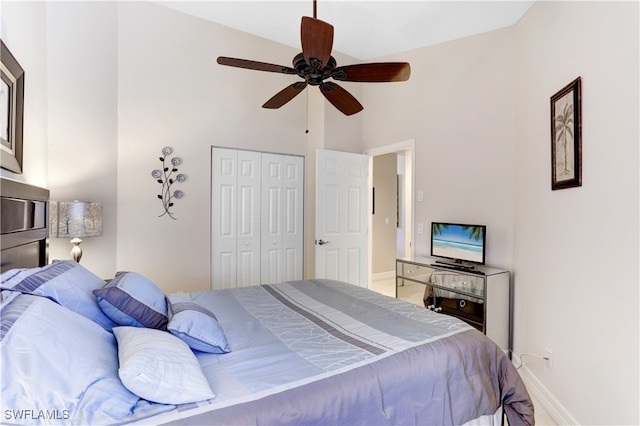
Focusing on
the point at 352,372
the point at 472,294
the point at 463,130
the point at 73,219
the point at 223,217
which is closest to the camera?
the point at 352,372

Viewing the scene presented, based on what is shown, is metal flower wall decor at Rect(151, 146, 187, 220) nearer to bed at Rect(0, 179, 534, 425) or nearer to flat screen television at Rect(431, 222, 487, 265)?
bed at Rect(0, 179, 534, 425)

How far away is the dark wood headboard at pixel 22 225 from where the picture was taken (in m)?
1.40

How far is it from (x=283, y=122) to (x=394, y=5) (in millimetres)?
1687

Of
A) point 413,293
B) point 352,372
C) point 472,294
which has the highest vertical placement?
point 352,372

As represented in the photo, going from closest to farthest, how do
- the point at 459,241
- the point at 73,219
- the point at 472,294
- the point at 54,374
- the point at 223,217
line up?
the point at 54,374 → the point at 73,219 → the point at 472,294 → the point at 459,241 → the point at 223,217

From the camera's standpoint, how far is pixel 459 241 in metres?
2.97

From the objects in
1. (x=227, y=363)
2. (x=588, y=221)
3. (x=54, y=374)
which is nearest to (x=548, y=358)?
(x=588, y=221)

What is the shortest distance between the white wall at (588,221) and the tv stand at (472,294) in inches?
7.6

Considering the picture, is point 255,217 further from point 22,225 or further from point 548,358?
point 548,358

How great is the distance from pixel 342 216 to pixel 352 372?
9.23ft

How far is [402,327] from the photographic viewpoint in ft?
5.15

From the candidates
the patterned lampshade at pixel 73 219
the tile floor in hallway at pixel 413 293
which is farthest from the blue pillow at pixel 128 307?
the tile floor in hallway at pixel 413 293

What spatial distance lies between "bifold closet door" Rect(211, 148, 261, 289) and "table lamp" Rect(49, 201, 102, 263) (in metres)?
1.12

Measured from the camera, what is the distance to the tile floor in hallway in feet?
6.55
